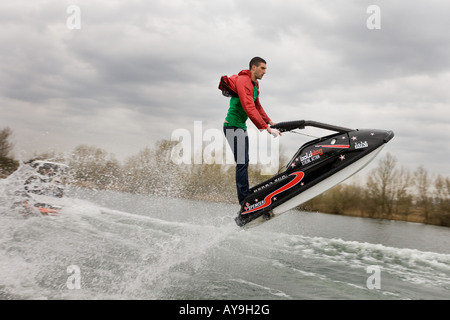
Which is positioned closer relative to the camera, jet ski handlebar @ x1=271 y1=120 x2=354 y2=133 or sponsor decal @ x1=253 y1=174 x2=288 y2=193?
jet ski handlebar @ x1=271 y1=120 x2=354 y2=133

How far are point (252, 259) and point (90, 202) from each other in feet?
35.2

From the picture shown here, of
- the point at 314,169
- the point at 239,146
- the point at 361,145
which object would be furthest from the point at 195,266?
the point at 361,145

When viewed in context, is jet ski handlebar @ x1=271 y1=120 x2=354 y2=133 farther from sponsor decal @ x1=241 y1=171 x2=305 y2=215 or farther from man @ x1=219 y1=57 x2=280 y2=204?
sponsor decal @ x1=241 y1=171 x2=305 y2=215

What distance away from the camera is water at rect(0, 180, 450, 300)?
4.69 m

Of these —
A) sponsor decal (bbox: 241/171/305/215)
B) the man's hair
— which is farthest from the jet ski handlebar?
the man's hair

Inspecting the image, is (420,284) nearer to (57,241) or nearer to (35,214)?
(57,241)

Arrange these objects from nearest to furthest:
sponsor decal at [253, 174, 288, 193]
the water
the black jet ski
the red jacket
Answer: the water → the red jacket → the black jet ski → sponsor decal at [253, 174, 288, 193]

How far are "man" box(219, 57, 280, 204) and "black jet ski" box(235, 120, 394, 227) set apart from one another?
1.23 ft

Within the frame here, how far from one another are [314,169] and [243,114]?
5.50ft

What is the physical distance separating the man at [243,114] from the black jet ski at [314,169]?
Result: 38 cm

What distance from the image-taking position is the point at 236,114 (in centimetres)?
580

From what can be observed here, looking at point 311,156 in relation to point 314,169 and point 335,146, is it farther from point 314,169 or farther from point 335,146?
point 335,146
